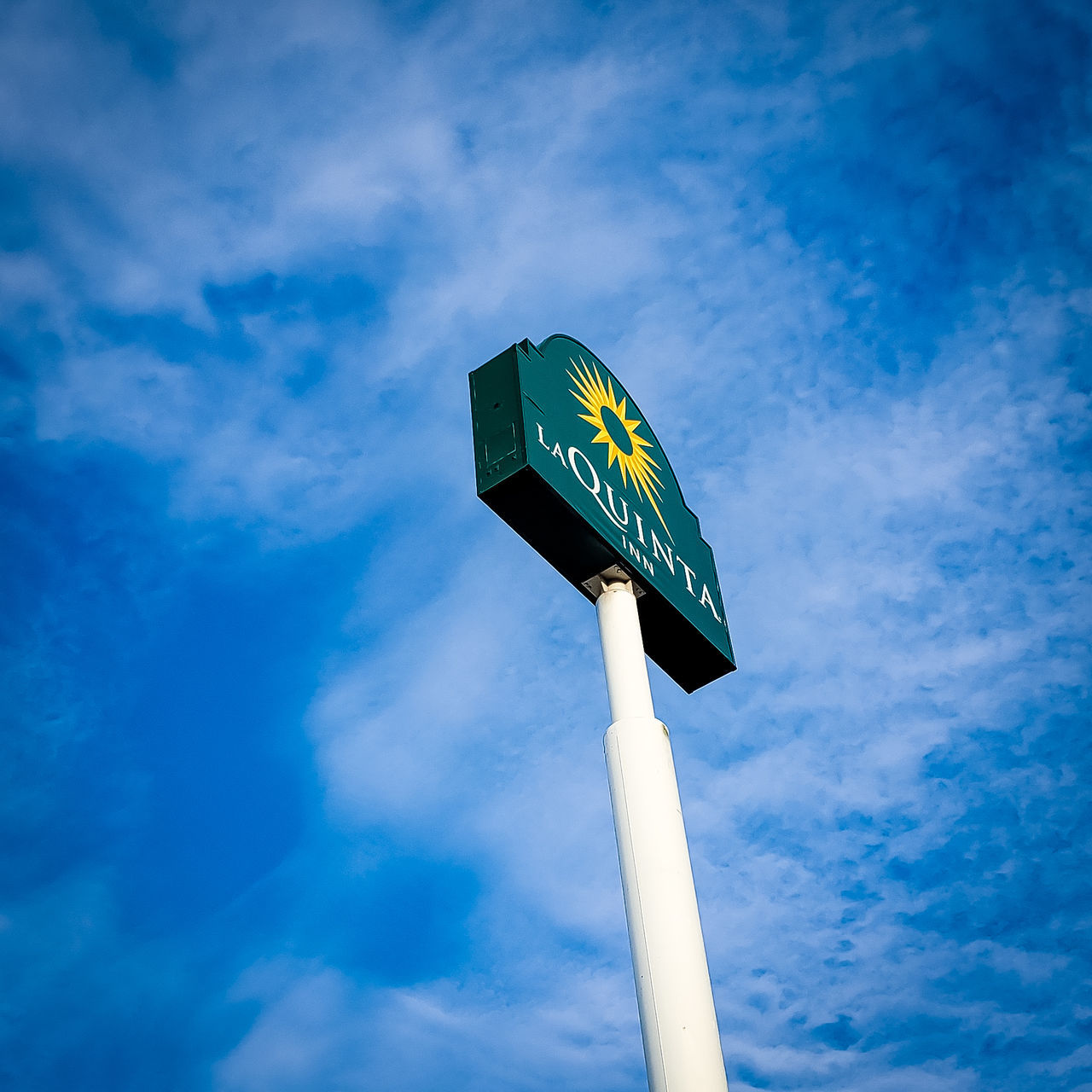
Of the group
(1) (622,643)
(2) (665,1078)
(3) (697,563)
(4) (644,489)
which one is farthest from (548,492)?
(2) (665,1078)

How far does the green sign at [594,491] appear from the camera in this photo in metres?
5.13

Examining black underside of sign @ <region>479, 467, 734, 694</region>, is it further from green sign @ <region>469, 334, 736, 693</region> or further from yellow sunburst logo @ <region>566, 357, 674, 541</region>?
yellow sunburst logo @ <region>566, 357, 674, 541</region>

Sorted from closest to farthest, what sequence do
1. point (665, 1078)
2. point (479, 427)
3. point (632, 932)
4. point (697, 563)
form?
1. point (665, 1078)
2. point (632, 932)
3. point (479, 427)
4. point (697, 563)

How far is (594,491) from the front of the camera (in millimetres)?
5516

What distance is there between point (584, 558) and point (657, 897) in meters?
1.84

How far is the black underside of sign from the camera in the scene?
5.07 metres

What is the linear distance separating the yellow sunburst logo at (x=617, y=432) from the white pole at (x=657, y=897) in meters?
1.30

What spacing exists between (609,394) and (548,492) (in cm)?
156

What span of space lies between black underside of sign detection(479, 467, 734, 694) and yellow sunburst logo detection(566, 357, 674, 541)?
638 millimetres

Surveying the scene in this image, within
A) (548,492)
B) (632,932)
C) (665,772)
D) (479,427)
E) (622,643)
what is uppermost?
(479,427)

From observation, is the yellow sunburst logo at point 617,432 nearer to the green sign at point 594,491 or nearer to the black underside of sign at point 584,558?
the green sign at point 594,491

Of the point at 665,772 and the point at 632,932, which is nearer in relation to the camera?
the point at 632,932

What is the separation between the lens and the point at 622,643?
5355mm

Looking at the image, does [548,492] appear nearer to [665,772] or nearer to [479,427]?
[479,427]
